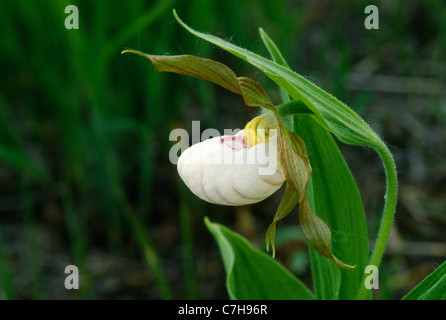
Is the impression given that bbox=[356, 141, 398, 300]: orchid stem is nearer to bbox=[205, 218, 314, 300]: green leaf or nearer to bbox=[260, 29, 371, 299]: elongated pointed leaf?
bbox=[260, 29, 371, 299]: elongated pointed leaf

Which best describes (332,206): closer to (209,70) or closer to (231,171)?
(231,171)

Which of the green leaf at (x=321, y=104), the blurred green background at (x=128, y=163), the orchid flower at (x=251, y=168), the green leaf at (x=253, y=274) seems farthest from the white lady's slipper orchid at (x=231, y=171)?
the blurred green background at (x=128, y=163)

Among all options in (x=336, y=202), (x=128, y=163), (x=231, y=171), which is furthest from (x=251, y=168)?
(x=128, y=163)

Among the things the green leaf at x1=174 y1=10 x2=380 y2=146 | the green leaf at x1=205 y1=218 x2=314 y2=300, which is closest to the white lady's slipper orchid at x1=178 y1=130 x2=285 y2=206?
the green leaf at x1=174 y1=10 x2=380 y2=146
